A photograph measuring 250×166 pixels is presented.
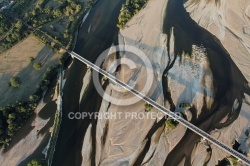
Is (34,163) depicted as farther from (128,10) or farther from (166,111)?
(128,10)

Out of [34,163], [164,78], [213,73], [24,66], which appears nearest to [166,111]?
[164,78]

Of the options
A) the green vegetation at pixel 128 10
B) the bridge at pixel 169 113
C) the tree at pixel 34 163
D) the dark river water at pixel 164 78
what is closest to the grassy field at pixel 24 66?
the dark river water at pixel 164 78

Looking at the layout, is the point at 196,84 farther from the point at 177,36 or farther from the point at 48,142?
the point at 48,142

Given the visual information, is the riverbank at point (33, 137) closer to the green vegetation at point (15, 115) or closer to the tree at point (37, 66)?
the green vegetation at point (15, 115)

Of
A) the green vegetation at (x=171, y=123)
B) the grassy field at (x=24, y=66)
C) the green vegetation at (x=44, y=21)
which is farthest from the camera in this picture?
the green vegetation at (x=44, y=21)

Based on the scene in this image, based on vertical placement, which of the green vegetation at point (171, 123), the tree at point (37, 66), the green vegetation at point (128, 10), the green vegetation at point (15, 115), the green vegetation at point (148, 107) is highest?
the green vegetation at point (128, 10)

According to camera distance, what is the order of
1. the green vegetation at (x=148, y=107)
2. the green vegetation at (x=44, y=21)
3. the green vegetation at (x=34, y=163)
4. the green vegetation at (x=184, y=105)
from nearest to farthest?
the green vegetation at (x=34, y=163) < the green vegetation at (x=184, y=105) < the green vegetation at (x=148, y=107) < the green vegetation at (x=44, y=21)

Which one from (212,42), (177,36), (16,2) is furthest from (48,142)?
(16,2)
